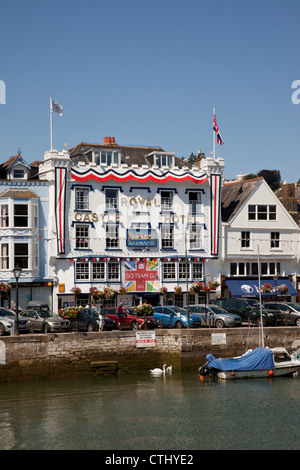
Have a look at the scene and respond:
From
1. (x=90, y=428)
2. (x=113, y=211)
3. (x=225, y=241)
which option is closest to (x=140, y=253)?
(x=113, y=211)

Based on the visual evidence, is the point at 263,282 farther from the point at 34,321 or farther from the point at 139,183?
the point at 34,321

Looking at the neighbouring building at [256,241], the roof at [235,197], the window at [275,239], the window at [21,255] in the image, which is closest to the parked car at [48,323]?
the window at [21,255]

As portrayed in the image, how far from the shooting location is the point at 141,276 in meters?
60.8

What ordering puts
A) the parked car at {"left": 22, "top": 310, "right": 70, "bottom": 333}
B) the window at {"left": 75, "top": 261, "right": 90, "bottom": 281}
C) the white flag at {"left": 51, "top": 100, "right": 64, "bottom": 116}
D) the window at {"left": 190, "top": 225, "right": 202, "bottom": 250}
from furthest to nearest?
the window at {"left": 190, "top": 225, "right": 202, "bottom": 250}
the window at {"left": 75, "top": 261, "right": 90, "bottom": 281}
the white flag at {"left": 51, "top": 100, "right": 64, "bottom": 116}
the parked car at {"left": 22, "top": 310, "right": 70, "bottom": 333}

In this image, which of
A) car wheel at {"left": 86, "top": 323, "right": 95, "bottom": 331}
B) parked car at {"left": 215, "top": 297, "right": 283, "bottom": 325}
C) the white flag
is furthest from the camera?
the white flag

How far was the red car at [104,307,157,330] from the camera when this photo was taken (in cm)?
4738

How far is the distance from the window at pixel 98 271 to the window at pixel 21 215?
6.85 metres

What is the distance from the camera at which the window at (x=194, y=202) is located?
206 ft

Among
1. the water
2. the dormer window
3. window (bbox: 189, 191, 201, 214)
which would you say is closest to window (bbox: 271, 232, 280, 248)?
window (bbox: 189, 191, 201, 214)

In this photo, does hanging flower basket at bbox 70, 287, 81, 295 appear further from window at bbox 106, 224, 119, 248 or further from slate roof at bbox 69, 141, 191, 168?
slate roof at bbox 69, 141, 191, 168

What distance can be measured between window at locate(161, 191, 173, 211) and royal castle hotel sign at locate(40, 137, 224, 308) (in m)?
0.10

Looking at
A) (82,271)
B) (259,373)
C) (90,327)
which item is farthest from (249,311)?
(82,271)

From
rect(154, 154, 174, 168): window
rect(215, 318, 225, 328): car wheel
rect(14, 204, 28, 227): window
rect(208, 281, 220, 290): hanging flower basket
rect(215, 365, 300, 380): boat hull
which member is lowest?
rect(215, 365, 300, 380): boat hull

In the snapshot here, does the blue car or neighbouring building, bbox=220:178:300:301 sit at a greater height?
neighbouring building, bbox=220:178:300:301
